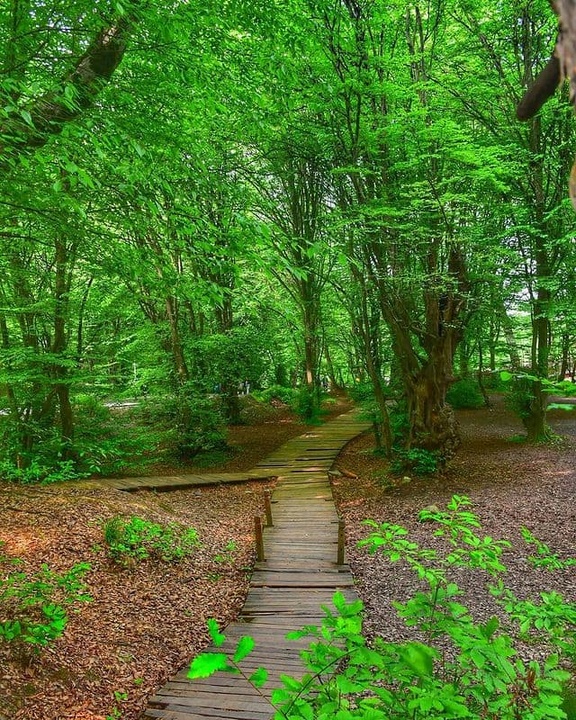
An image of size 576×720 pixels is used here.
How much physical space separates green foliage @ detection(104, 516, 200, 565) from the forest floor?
0.13m

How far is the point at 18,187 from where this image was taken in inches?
176

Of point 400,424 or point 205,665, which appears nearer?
point 205,665

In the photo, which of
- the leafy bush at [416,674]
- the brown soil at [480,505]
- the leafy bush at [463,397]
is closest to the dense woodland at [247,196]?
the brown soil at [480,505]

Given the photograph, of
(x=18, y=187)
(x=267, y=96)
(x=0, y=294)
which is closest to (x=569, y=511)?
(x=267, y=96)

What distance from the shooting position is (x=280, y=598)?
221 inches

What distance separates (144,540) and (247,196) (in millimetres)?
4962

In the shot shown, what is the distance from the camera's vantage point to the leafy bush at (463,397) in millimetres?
18672

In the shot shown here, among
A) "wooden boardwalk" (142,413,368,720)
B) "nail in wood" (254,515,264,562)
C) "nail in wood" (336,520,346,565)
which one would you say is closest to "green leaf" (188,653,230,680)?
"wooden boardwalk" (142,413,368,720)

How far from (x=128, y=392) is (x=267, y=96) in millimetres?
7649

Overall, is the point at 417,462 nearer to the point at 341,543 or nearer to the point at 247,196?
the point at 341,543

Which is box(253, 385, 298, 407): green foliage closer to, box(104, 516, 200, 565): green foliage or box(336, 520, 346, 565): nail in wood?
box(104, 516, 200, 565): green foliage

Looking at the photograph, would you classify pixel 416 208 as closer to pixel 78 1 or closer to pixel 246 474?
pixel 78 1

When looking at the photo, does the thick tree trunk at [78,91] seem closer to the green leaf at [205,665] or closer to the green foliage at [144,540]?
the green leaf at [205,665]

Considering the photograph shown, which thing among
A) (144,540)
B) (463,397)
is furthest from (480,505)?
(463,397)
